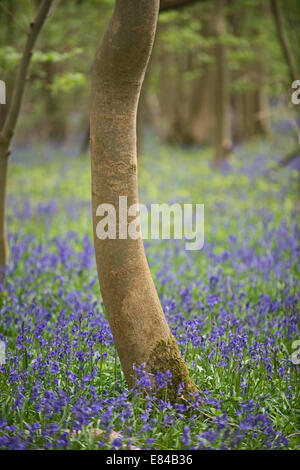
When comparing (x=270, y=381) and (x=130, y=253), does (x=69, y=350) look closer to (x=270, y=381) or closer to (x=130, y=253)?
(x=130, y=253)

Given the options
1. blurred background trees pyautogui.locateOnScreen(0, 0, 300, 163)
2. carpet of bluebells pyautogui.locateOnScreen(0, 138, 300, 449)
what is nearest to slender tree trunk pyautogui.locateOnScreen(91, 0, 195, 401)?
carpet of bluebells pyautogui.locateOnScreen(0, 138, 300, 449)

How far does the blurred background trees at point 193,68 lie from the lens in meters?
13.5

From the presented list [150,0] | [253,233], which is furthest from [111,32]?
[253,233]

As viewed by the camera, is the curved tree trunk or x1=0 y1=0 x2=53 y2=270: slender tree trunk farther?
the curved tree trunk

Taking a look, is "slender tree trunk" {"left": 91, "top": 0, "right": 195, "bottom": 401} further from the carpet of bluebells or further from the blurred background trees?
the blurred background trees

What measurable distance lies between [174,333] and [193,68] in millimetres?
20131

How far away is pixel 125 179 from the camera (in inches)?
127

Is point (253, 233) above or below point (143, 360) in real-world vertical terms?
above

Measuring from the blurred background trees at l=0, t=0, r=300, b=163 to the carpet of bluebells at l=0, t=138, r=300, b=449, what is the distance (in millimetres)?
5468

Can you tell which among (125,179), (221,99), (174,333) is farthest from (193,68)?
(125,179)

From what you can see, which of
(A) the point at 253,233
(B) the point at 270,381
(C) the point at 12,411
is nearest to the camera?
(C) the point at 12,411

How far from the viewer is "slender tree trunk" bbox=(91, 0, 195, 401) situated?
9.95ft

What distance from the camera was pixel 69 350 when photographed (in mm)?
3830
